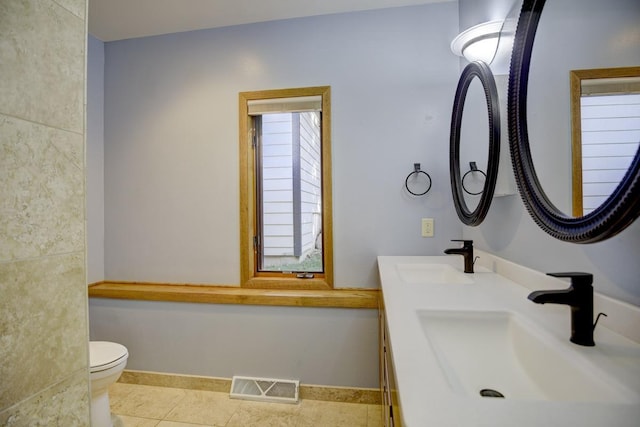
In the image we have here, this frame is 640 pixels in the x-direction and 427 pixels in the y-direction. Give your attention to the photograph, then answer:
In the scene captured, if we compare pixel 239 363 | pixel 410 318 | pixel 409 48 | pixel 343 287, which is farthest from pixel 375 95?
pixel 239 363

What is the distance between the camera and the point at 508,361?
29.2 inches

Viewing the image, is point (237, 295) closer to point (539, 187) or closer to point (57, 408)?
point (57, 408)

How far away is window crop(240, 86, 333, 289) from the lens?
2.09 m

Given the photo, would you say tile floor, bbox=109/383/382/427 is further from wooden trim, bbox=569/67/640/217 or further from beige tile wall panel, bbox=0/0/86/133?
beige tile wall panel, bbox=0/0/86/133

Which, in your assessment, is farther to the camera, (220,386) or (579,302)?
(220,386)

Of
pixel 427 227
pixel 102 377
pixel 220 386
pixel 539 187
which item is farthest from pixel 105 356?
pixel 539 187

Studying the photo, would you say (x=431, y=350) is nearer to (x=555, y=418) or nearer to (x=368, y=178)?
(x=555, y=418)

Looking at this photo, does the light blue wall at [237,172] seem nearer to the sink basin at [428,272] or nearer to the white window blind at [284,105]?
the white window blind at [284,105]

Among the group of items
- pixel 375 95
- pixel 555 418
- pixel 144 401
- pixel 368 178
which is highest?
pixel 375 95

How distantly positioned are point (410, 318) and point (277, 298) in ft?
4.39

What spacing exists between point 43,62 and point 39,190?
1.02 feet

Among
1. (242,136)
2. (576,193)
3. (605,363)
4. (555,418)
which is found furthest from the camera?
(242,136)

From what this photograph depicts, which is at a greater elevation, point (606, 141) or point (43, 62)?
point (43, 62)

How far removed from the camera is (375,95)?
1.98m
